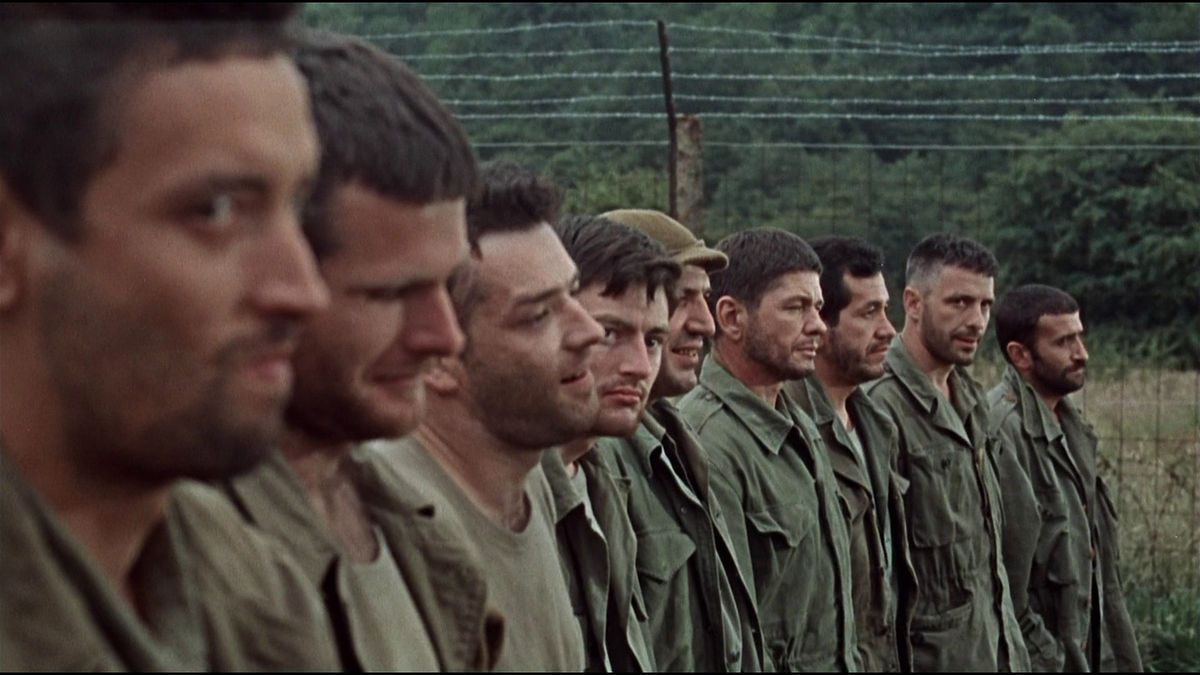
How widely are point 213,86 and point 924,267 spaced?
27.2 ft

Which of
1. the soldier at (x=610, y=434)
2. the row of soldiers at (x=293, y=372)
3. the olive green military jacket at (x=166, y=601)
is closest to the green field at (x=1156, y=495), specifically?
the row of soldiers at (x=293, y=372)

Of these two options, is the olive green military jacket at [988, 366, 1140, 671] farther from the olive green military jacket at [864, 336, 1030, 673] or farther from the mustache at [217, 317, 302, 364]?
the mustache at [217, 317, 302, 364]

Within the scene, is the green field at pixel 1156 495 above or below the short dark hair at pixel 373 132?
below

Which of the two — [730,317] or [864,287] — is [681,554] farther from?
[864,287]

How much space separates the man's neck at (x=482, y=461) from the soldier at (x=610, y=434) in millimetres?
672

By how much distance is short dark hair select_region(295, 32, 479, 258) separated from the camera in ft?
9.32

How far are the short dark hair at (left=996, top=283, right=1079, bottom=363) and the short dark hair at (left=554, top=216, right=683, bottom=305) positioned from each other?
213 inches

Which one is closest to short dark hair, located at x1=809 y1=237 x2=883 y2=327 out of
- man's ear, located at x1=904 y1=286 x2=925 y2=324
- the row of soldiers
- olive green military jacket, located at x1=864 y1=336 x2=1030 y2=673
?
olive green military jacket, located at x1=864 y1=336 x2=1030 y2=673

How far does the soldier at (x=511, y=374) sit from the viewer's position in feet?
13.1

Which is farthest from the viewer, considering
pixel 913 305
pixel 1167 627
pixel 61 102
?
pixel 1167 627

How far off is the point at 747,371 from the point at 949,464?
1.98 metres

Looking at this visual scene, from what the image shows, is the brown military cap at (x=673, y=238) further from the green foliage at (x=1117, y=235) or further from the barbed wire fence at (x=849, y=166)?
the green foliage at (x=1117, y=235)

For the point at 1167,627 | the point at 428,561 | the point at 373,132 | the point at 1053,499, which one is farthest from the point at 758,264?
the point at 373,132

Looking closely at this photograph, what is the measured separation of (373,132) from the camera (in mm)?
2869
